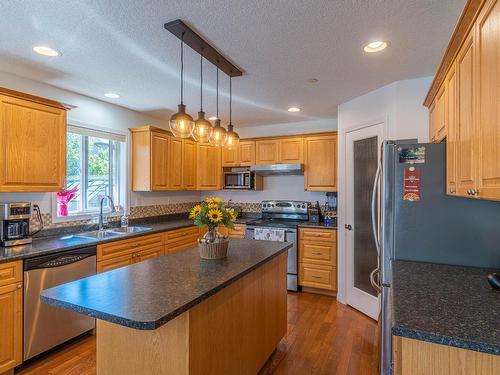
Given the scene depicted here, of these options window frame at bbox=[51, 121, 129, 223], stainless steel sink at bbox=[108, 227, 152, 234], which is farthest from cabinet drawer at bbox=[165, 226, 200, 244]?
window frame at bbox=[51, 121, 129, 223]

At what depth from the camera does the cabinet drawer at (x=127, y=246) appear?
9.53 ft

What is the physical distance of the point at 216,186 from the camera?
4.99m

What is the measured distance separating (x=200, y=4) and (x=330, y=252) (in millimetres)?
3198

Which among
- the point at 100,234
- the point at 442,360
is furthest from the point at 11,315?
the point at 442,360

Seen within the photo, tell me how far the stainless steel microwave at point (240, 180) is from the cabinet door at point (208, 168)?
0.15m

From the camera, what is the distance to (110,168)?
3.93m

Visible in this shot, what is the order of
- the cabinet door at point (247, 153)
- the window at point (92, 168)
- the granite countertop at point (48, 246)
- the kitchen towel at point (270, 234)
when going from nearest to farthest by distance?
the granite countertop at point (48, 246), the window at point (92, 168), the kitchen towel at point (270, 234), the cabinet door at point (247, 153)

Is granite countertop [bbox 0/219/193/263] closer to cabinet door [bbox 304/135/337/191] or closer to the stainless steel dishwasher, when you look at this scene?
the stainless steel dishwasher

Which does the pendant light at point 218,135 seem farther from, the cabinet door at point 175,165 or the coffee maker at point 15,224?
the cabinet door at point 175,165

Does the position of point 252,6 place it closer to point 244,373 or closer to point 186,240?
point 244,373

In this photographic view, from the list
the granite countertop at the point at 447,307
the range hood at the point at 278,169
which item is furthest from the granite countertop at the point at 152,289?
the range hood at the point at 278,169

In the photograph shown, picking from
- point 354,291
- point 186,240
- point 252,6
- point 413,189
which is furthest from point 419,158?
point 186,240

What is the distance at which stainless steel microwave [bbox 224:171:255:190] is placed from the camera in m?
4.74

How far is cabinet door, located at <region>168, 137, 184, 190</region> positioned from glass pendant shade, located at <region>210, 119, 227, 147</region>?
81.0 inches
